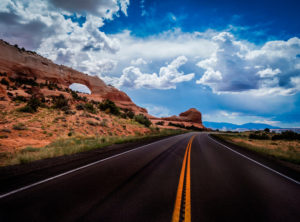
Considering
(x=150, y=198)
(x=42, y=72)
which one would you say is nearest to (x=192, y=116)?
(x=42, y=72)

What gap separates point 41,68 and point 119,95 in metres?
39.3

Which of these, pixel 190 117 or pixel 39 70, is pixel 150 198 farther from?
pixel 190 117

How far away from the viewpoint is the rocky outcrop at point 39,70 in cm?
4406

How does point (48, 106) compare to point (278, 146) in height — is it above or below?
above

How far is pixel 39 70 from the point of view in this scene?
168 feet

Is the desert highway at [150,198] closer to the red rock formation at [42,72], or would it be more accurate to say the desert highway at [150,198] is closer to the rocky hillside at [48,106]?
the rocky hillside at [48,106]

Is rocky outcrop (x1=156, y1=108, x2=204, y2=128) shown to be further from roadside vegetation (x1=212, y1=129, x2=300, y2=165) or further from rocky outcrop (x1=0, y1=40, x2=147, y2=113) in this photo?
roadside vegetation (x1=212, y1=129, x2=300, y2=165)

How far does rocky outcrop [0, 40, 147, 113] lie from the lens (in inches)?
1735

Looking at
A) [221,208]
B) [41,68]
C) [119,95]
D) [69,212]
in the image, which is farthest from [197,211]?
[119,95]

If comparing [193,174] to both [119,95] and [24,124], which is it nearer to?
[24,124]

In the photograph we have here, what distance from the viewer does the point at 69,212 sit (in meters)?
3.00

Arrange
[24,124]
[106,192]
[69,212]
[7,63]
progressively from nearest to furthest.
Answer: [69,212]
[106,192]
[24,124]
[7,63]

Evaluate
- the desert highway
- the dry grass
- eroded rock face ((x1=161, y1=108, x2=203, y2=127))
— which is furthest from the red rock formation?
eroded rock face ((x1=161, y1=108, x2=203, y2=127))

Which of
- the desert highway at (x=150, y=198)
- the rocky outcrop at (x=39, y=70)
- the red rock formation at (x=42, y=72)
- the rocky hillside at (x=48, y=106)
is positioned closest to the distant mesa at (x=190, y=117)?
the rocky hillside at (x=48, y=106)
